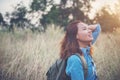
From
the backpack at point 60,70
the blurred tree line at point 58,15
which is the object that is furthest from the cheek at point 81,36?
the blurred tree line at point 58,15

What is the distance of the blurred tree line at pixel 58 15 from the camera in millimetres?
19266

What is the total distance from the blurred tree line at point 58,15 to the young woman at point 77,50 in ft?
50.5

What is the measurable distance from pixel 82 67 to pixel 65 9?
18.8 m

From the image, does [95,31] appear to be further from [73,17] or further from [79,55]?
[73,17]

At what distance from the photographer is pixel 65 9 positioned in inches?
845

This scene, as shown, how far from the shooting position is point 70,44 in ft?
9.77

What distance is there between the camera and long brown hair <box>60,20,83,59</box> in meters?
2.92

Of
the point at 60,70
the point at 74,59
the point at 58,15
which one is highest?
the point at 74,59

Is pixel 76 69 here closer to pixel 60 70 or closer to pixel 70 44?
pixel 60 70

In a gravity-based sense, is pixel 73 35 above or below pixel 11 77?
above

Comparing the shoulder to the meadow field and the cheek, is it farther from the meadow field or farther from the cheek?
the meadow field

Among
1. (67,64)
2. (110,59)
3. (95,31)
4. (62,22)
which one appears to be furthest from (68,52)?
(62,22)

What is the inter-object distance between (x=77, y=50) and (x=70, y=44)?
3.3 inches

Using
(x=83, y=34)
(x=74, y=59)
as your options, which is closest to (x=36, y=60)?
(x=83, y=34)
